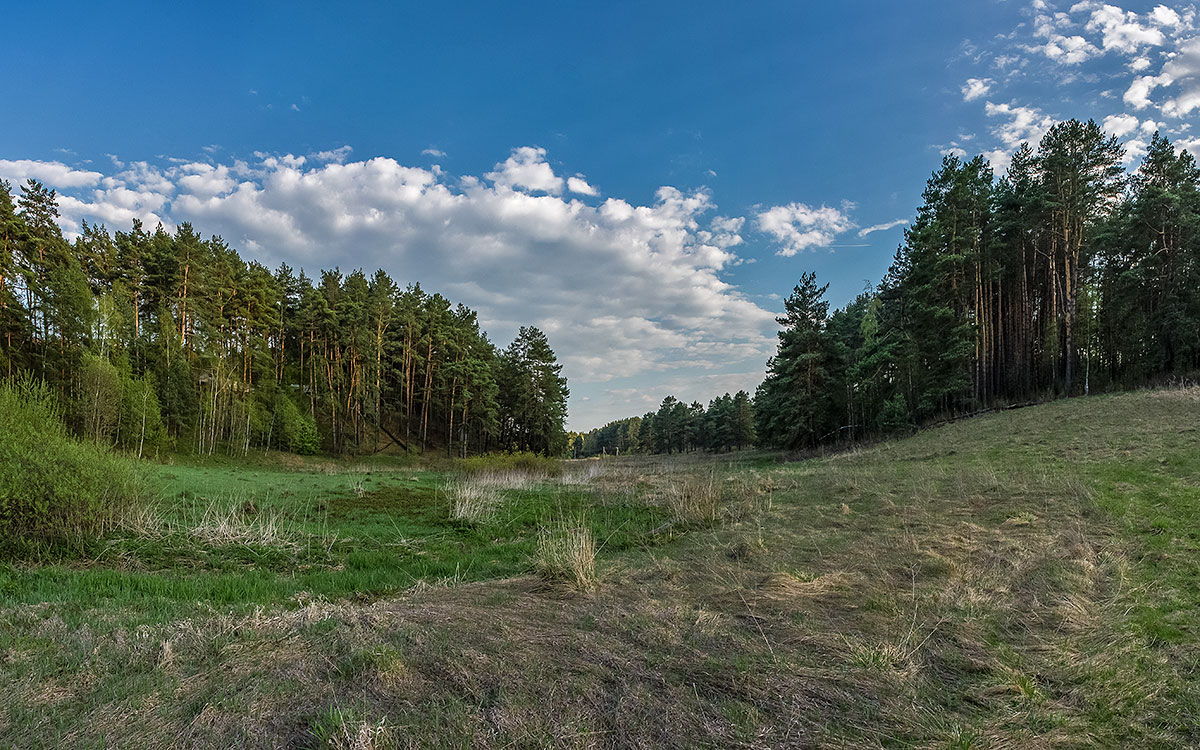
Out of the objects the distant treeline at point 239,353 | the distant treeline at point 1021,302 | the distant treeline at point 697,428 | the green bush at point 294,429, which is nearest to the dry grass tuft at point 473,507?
the distant treeline at point 239,353

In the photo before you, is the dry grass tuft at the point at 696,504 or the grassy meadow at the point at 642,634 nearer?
the grassy meadow at the point at 642,634

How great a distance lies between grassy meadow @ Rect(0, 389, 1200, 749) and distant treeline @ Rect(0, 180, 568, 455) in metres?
16.8

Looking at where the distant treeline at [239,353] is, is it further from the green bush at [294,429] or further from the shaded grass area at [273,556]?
the shaded grass area at [273,556]

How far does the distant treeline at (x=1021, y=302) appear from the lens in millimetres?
25562

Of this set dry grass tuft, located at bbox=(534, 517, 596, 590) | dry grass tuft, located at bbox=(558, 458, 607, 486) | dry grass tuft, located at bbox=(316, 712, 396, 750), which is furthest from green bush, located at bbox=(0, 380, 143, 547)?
dry grass tuft, located at bbox=(558, 458, 607, 486)

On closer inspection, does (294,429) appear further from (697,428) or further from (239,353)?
(697,428)

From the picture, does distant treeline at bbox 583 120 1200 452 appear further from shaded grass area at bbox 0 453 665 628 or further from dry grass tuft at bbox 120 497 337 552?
dry grass tuft at bbox 120 497 337 552

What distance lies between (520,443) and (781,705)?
49.6 meters

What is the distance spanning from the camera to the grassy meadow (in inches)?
109

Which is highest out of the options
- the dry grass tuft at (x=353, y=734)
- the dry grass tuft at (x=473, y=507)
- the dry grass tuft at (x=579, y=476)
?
the dry grass tuft at (x=353, y=734)

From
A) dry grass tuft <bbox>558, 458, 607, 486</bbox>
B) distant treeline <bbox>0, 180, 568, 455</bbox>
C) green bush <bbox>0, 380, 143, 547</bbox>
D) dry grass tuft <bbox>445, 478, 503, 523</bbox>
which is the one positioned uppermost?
distant treeline <bbox>0, 180, 568, 455</bbox>

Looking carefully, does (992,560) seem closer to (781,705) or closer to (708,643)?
(708,643)

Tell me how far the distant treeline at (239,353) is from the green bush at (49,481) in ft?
38.5

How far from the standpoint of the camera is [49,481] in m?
7.49
